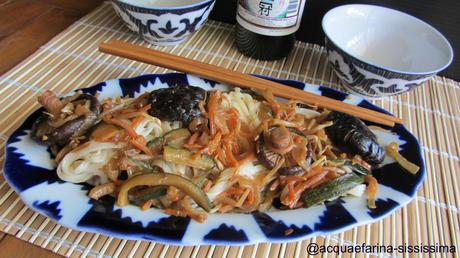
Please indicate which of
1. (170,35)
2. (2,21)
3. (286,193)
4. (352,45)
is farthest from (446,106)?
(2,21)

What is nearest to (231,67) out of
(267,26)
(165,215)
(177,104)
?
(267,26)

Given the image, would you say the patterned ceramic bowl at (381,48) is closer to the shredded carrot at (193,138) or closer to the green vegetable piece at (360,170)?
the green vegetable piece at (360,170)

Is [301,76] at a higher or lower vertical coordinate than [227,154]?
lower

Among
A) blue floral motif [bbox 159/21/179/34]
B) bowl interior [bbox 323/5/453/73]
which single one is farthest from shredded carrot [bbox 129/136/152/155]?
bowl interior [bbox 323/5/453/73]

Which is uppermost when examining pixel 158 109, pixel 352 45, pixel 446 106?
pixel 158 109

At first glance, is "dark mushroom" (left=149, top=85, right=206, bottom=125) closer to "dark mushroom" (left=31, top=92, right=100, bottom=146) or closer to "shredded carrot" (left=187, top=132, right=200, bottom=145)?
"shredded carrot" (left=187, top=132, right=200, bottom=145)

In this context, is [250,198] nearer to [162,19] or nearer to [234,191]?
[234,191]

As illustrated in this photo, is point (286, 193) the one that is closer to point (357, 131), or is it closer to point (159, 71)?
point (357, 131)

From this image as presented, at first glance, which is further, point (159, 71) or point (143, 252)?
point (159, 71)
